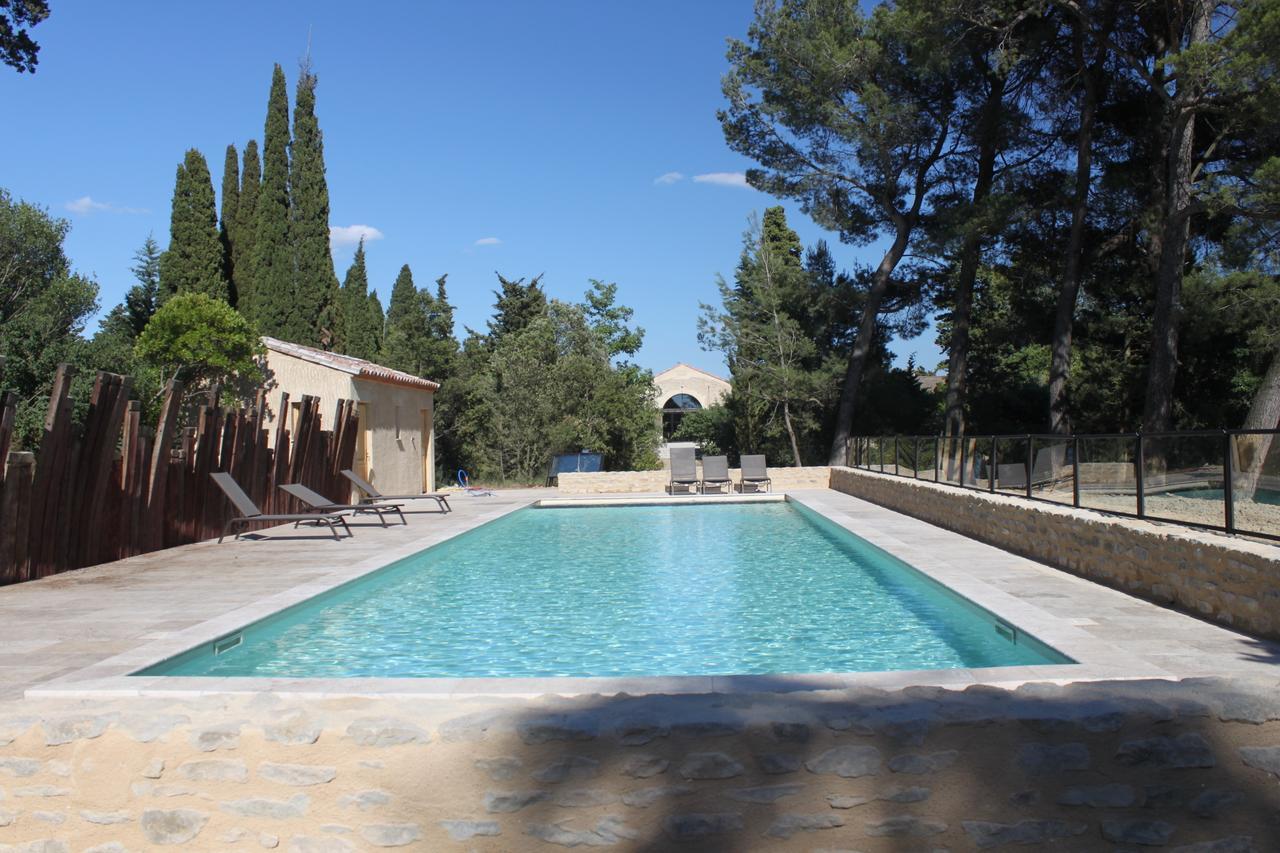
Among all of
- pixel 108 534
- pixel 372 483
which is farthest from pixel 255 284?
pixel 108 534

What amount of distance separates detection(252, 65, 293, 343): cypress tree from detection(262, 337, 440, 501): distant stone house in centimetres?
956

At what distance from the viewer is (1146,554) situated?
22.5 ft

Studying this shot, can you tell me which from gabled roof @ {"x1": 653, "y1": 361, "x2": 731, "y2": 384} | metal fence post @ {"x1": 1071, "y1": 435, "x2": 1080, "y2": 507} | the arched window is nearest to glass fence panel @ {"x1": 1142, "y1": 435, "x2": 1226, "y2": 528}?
metal fence post @ {"x1": 1071, "y1": 435, "x2": 1080, "y2": 507}

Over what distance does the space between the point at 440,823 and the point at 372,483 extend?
15787 mm

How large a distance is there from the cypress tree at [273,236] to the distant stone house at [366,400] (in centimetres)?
956

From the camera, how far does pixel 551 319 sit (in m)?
34.8

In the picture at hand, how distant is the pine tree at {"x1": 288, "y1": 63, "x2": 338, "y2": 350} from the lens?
28.7 meters

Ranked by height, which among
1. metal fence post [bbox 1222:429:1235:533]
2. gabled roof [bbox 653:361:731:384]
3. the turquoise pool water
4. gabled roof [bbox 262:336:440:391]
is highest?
gabled roof [bbox 653:361:731:384]

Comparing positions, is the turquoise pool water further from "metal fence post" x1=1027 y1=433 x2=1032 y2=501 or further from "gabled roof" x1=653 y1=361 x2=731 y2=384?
"gabled roof" x1=653 y1=361 x2=731 y2=384

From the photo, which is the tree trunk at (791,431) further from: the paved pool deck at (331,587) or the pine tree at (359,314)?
the pine tree at (359,314)

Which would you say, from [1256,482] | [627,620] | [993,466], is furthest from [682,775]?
[993,466]

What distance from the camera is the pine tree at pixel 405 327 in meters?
35.7

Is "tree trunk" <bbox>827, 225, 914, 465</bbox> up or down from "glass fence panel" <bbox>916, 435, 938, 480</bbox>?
up

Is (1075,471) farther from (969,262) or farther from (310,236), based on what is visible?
(310,236)
